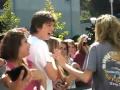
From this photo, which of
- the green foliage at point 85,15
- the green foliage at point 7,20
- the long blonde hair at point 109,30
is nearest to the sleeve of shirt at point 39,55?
the long blonde hair at point 109,30

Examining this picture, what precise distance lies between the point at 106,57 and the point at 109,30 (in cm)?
29

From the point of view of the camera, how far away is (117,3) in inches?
1690

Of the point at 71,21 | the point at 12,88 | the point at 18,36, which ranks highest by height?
the point at 18,36

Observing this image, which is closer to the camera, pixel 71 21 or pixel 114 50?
pixel 114 50

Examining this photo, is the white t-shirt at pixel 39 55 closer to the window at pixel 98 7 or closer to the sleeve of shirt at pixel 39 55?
the sleeve of shirt at pixel 39 55

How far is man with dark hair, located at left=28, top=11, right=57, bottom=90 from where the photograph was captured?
464 cm

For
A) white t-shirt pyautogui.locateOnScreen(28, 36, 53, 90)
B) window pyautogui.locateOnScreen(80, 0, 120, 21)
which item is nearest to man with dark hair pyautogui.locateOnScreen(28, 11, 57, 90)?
white t-shirt pyautogui.locateOnScreen(28, 36, 53, 90)

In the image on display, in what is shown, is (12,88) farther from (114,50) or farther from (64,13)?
(64,13)

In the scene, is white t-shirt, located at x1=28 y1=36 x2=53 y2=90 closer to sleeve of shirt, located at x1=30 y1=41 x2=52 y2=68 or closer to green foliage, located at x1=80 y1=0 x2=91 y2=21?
sleeve of shirt, located at x1=30 y1=41 x2=52 y2=68

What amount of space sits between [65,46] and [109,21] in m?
3.69

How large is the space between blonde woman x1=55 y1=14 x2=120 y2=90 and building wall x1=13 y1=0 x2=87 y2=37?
2420cm

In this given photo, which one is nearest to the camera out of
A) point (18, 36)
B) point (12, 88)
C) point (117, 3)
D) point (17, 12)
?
point (12, 88)

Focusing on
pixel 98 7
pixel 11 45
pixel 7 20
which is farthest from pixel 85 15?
pixel 11 45

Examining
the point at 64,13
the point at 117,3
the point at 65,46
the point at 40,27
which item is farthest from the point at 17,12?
the point at 40,27
